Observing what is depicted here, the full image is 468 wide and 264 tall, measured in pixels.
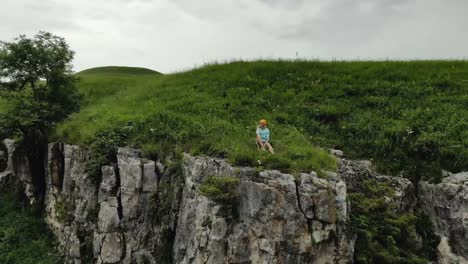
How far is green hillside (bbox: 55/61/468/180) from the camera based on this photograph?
541 inches

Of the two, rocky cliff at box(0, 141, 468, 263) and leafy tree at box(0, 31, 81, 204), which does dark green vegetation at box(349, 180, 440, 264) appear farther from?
leafy tree at box(0, 31, 81, 204)

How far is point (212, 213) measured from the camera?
1088 cm

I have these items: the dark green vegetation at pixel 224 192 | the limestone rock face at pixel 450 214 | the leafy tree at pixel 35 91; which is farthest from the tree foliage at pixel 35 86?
the limestone rock face at pixel 450 214

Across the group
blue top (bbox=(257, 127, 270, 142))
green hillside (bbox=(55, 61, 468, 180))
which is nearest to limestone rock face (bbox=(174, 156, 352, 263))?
green hillside (bbox=(55, 61, 468, 180))

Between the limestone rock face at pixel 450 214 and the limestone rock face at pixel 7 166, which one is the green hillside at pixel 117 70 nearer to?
the limestone rock face at pixel 7 166

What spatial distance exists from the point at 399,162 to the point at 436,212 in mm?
2657

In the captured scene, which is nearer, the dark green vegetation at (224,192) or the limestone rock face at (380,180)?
the dark green vegetation at (224,192)

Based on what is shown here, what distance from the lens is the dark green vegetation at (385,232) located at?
35.0 ft

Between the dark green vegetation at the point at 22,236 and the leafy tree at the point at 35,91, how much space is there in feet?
5.31

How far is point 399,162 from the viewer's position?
1426 cm

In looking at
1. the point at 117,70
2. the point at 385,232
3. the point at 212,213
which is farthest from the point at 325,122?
the point at 117,70

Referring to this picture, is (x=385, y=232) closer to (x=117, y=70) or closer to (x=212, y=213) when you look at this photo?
(x=212, y=213)

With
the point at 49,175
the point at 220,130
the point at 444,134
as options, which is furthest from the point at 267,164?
the point at 49,175

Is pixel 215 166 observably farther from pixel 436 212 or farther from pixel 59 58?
pixel 59 58
